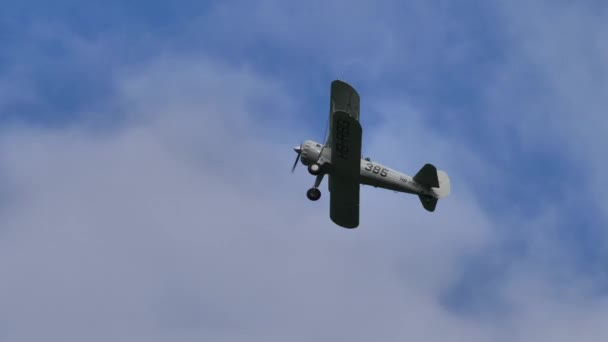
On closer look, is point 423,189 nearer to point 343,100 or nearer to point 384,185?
point 384,185

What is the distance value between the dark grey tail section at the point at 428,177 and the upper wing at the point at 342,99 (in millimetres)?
3325

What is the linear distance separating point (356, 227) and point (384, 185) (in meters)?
2.19

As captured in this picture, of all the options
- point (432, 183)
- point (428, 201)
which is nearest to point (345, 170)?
point (432, 183)

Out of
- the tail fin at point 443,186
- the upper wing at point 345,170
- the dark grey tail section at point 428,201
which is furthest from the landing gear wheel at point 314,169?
the tail fin at point 443,186

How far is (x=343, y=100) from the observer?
3594 centimetres

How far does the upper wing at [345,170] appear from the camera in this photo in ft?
113

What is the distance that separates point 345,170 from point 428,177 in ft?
10.9

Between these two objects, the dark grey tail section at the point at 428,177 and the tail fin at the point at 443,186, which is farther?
the tail fin at the point at 443,186

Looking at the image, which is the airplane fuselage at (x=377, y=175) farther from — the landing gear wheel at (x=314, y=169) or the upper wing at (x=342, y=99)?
the upper wing at (x=342, y=99)

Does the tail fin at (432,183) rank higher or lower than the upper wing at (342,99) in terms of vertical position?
lower

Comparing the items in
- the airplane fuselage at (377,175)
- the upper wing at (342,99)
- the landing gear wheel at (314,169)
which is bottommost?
the landing gear wheel at (314,169)

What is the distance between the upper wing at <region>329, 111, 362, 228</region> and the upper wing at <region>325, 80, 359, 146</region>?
802mm

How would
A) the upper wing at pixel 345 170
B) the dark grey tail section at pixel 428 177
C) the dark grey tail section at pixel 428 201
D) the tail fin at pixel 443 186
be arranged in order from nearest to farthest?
the upper wing at pixel 345 170 < the dark grey tail section at pixel 428 177 < the dark grey tail section at pixel 428 201 < the tail fin at pixel 443 186

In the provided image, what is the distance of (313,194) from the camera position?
1479 inches
